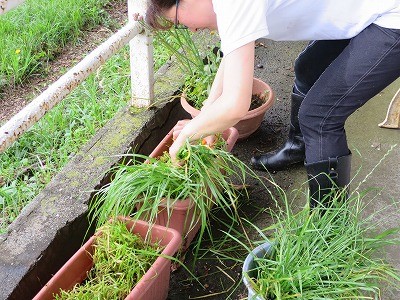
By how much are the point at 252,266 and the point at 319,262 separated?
25cm

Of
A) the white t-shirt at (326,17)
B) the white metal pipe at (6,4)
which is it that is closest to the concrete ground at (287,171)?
the white t-shirt at (326,17)

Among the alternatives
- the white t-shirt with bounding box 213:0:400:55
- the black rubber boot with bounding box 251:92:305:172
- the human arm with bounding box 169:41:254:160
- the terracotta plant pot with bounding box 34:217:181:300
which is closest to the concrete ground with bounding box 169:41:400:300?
the black rubber boot with bounding box 251:92:305:172

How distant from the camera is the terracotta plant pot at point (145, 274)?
1.87 m

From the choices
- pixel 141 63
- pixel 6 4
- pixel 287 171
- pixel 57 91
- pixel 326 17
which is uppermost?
pixel 6 4

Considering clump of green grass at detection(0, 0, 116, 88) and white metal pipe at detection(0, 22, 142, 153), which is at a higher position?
white metal pipe at detection(0, 22, 142, 153)

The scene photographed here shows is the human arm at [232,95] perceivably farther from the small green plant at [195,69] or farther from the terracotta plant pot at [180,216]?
the small green plant at [195,69]

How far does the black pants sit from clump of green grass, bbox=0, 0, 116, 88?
236 cm

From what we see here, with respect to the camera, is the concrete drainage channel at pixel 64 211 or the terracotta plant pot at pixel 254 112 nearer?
the concrete drainage channel at pixel 64 211

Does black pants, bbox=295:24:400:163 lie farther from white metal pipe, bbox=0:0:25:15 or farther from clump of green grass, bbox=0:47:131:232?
clump of green grass, bbox=0:47:131:232

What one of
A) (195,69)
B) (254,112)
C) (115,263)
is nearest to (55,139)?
(195,69)

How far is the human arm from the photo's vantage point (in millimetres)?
1753

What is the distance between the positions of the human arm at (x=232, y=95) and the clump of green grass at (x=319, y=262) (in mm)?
456

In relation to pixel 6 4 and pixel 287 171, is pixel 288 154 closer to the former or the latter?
pixel 287 171

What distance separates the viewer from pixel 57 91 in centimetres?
228
